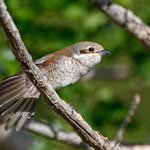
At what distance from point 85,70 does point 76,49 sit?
0.69ft

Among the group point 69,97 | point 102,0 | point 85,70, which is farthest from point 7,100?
point 69,97

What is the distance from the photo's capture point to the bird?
338 centimetres

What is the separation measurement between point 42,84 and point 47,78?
39.6 inches

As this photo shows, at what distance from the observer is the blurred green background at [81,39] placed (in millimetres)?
4754

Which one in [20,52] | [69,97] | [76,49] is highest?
[20,52]

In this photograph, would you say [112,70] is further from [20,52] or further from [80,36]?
[20,52]

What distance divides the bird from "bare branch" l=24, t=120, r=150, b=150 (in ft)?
2.02

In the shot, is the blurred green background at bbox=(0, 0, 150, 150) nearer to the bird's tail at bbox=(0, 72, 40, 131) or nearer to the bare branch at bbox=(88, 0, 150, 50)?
the bare branch at bbox=(88, 0, 150, 50)

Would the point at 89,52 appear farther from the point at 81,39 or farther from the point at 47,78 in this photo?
the point at 81,39

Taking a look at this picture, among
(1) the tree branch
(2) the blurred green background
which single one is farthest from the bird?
(2) the blurred green background

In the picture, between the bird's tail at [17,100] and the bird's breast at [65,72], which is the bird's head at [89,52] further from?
the bird's tail at [17,100]

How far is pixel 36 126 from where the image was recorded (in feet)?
13.8

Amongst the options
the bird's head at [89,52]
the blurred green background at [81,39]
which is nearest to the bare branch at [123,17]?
the bird's head at [89,52]

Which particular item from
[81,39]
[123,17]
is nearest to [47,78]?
[123,17]
